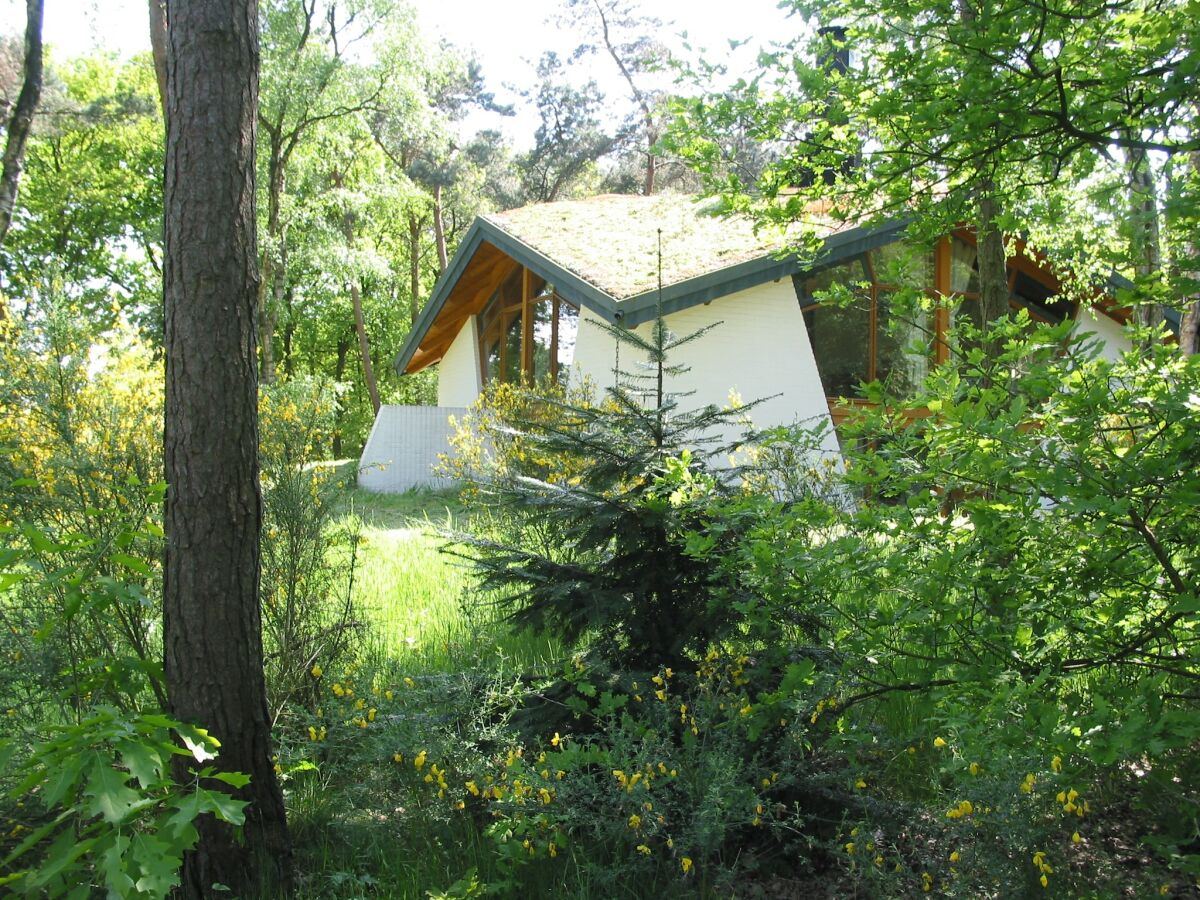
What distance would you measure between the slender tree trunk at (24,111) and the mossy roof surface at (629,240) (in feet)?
22.1

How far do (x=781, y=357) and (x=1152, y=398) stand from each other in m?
12.2

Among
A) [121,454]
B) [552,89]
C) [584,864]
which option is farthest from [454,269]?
[552,89]

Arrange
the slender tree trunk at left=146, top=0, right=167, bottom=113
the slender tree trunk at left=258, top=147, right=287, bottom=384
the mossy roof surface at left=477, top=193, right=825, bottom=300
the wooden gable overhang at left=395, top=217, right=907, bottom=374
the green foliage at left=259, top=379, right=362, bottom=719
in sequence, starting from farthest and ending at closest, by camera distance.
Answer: the slender tree trunk at left=258, top=147, right=287, bottom=384
the mossy roof surface at left=477, top=193, right=825, bottom=300
the wooden gable overhang at left=395, top=217, right=907, bottom=374
the slender tree trunk at left=146, top=0, right=167, bottom=113
the green foliage at left=259, top=379, right=362, bottom=719

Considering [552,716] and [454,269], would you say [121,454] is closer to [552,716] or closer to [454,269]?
[552,716]

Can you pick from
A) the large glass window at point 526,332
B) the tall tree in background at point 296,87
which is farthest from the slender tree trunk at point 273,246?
the large glass window at point 526,332

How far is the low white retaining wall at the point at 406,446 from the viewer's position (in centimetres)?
1856

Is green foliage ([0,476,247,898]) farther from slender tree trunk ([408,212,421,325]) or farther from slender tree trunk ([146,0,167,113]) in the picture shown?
slender tree trunk ([408,212,421,325])

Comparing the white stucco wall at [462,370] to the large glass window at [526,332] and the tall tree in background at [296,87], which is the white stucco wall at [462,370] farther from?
the tall tree in background at [296,87]

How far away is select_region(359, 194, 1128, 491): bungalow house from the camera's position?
13.2 metres

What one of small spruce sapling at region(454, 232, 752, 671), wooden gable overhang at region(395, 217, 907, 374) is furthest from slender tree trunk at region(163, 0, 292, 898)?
wooden gable overhang at region(395, 217, 907, 374)

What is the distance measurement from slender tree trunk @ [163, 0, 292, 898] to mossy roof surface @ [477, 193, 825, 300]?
27.9 feet

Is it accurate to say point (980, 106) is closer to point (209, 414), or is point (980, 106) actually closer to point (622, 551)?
point (622, 551)

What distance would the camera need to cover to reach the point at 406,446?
18.9 metres

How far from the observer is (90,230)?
1117 inches
